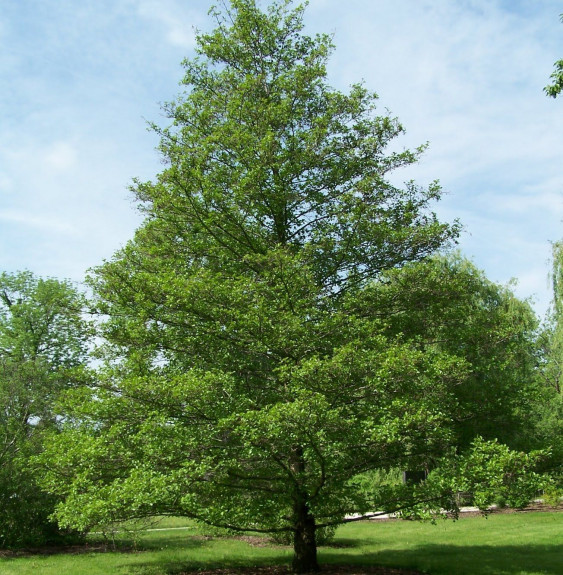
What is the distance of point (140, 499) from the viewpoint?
7.83m

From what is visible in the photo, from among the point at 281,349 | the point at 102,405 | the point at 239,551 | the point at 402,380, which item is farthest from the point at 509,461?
the point at 239,551

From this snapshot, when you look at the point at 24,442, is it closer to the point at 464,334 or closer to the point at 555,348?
the point at 464,334

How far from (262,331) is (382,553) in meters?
8.15

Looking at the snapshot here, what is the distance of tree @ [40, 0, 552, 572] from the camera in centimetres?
851

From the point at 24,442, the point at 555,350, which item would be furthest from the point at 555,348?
the point at 24,442

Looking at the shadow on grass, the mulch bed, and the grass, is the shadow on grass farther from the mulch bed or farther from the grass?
the mulch bed

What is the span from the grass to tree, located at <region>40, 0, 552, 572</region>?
2869mm

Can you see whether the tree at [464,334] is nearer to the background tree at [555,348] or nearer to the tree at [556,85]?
the tree at [556,85]

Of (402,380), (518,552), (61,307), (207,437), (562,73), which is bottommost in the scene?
(518,552)

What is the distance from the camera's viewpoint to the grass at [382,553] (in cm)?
1174

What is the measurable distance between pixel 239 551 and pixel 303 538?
5.24 meters

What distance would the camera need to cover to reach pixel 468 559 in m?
12.3

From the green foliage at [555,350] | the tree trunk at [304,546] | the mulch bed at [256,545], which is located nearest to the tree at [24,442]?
the mulch bed at [256,545]

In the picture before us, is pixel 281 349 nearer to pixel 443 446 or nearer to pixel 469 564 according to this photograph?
pixel 443 446
